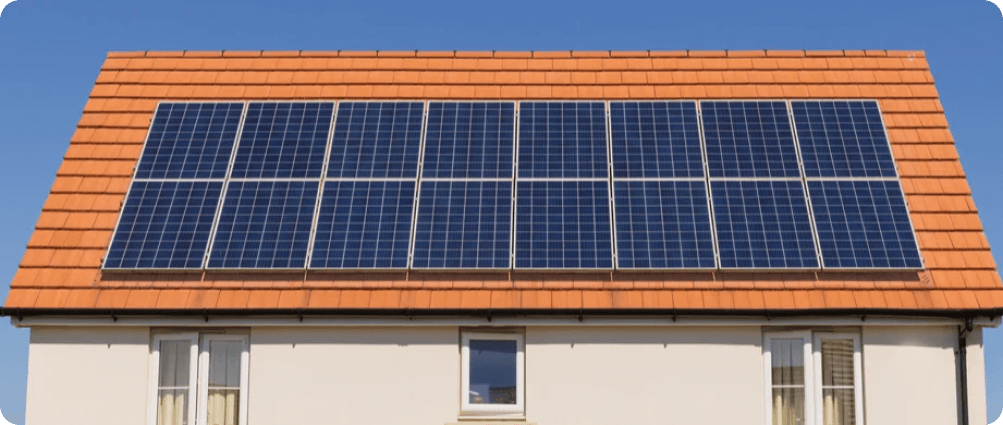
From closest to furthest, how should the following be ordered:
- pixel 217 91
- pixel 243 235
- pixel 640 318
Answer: pixel 640 318, pixel 243 235, pixel 217 91

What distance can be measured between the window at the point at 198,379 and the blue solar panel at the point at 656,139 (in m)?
5.63

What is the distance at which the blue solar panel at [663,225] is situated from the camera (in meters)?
16.8

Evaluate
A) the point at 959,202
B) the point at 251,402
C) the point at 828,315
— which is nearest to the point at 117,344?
the point at 251,402

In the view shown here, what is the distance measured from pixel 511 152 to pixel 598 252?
2.44 m

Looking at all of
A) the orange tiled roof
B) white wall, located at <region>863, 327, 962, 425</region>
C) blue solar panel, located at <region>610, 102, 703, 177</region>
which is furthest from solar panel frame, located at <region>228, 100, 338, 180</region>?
white wall, located at <region>863, 327, 962, 425</region>

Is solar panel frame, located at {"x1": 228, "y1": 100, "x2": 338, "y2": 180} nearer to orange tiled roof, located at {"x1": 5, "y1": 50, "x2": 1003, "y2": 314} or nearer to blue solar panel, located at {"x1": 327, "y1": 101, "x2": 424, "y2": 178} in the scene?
blue solar panel, located at {"x1": 327, "y1": 101, "x2": 424, "y2": 178}

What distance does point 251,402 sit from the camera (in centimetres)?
1641

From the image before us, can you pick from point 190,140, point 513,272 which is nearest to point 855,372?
point 513,272

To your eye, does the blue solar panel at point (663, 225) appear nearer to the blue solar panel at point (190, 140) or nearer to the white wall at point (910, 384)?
the white wall at point (910, 384)

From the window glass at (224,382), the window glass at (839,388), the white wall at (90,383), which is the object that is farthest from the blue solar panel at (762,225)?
the white wall at (90,383)

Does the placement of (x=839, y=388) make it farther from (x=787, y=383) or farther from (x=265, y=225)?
(x=265, y=225)

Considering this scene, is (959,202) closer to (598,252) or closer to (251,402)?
(598,252)

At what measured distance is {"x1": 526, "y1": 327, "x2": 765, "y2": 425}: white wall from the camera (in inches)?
637

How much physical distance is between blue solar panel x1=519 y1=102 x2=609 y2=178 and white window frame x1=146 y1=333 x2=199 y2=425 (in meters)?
4.90
